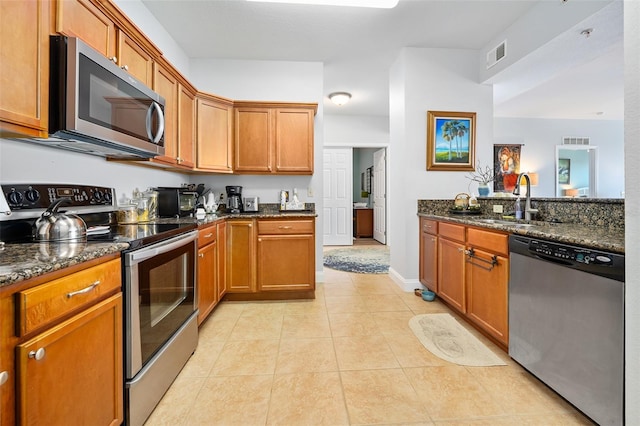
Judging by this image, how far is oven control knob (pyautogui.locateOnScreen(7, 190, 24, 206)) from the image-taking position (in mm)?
1343

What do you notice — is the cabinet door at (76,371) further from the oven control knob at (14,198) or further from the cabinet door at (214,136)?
the cabinet door at (214,136)

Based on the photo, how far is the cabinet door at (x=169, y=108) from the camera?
2303 millimetres

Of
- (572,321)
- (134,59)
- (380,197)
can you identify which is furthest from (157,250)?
(380,197)

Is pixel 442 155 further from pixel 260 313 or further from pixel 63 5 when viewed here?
pixel 63 5

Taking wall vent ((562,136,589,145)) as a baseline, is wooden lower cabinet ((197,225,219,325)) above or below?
below

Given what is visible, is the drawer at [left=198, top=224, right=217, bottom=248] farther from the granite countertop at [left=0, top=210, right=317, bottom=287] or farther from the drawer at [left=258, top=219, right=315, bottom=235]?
the granite countertop at [left=0, top=210, right=317, bottom=287]

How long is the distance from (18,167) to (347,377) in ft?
6.98

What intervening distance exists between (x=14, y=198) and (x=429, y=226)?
3.21 m

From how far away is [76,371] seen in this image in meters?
0.98

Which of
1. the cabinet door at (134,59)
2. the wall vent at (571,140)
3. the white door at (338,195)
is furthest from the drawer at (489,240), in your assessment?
the wall vent at (571,140)

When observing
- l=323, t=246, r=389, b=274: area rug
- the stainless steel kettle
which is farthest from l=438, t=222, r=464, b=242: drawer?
the stainless steel kettle

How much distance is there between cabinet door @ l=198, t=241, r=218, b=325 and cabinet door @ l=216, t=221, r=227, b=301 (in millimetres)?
88

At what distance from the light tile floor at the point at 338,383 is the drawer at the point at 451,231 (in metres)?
0.80

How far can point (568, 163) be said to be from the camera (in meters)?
6.21
